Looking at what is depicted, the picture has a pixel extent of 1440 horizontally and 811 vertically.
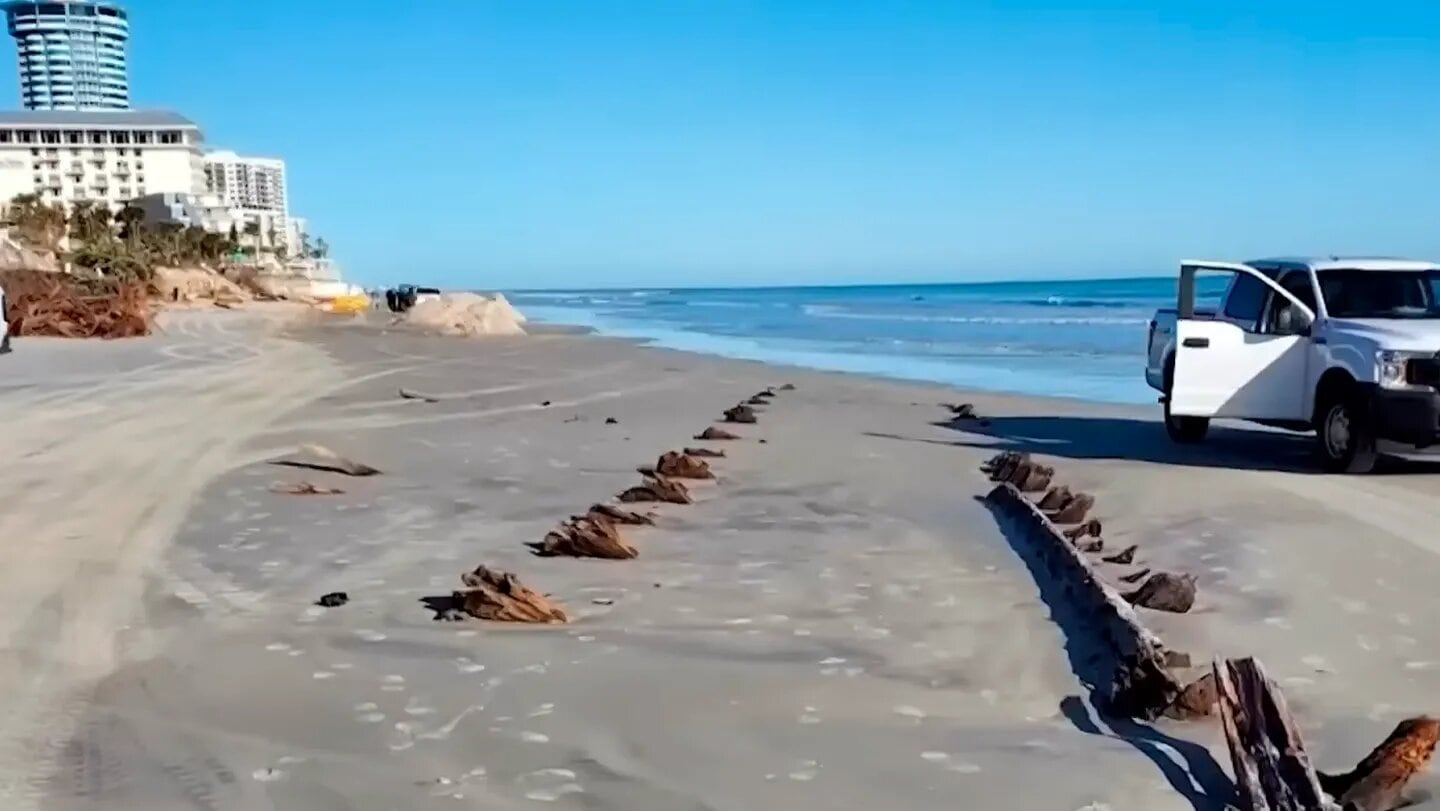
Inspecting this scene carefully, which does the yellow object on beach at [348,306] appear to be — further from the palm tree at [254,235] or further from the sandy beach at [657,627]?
the palm tree at [254,235]

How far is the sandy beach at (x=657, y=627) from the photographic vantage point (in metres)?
3.87

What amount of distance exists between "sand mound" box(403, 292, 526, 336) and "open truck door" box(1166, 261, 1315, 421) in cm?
2602

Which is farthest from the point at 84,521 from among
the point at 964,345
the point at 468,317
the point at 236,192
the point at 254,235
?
the point at 236,192

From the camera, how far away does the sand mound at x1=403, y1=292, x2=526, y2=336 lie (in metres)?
35.2

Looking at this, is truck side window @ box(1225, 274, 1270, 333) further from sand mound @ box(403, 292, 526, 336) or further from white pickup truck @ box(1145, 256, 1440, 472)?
sand mound @ box(403, 292, 526, 336)

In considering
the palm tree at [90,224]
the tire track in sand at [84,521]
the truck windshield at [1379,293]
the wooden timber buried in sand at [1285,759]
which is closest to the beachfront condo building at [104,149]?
the palm tree at [90,224]

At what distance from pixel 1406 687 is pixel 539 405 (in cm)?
1205

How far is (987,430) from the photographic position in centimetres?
1295

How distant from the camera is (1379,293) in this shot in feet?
34.8

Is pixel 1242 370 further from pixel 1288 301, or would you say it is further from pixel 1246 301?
pixel 1246 301

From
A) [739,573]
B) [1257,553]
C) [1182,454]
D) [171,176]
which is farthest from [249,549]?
[171,176]

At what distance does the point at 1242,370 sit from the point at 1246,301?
109 centimetres

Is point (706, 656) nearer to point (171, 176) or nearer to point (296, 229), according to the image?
point (171, 176)

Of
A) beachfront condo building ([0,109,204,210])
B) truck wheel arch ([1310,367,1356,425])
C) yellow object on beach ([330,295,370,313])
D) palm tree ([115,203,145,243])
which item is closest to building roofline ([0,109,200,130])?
beachfront condo building ([0,109,204,210])
